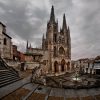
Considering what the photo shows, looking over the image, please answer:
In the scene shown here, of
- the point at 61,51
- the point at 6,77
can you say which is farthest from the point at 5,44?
the point at 61,51

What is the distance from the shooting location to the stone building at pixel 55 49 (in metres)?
58.5

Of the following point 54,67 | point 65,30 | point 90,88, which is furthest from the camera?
point 65,30

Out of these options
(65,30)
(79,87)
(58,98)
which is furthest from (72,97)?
(65,30)

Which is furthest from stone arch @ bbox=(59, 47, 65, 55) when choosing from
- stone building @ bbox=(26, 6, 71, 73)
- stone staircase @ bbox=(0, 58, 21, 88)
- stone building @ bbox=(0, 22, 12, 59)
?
stone staircase @ bbox=(0, 58, 21, 88)

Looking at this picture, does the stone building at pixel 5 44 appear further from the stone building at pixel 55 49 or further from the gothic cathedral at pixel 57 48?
the gothic cathedral at pixel 57 48

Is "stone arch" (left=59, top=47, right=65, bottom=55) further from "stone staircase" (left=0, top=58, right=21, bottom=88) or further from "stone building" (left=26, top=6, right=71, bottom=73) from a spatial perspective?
"stone staircase" (left=0, top=58, right=21, bottom=88)

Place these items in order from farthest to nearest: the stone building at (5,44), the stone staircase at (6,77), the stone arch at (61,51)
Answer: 1. the stone arch at (61,51)
2. the stone building at (5,44)
3. the stone staircase at (6,77)

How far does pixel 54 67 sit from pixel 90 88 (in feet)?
144

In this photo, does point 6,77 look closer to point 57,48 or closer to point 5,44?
point 5,44

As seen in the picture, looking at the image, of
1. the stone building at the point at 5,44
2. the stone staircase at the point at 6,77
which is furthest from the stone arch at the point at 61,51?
the stone staircase at the point at 6,77

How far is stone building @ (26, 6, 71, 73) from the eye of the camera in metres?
58.5

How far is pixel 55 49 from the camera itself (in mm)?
62062

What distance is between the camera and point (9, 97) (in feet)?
40.4

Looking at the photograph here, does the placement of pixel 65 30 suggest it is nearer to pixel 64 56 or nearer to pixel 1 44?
pixel 64 56
